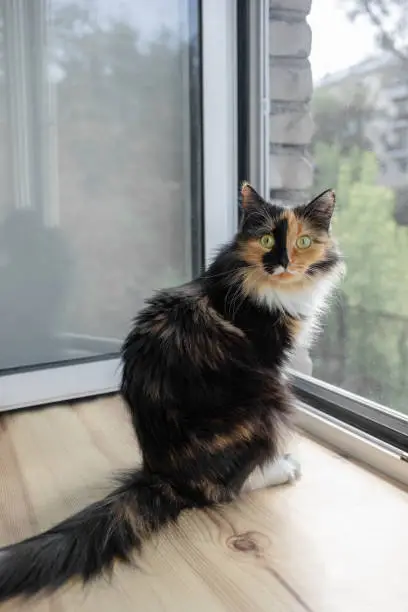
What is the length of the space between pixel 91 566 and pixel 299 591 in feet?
1.03

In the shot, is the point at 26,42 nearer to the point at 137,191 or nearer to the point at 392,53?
the point at 137,191

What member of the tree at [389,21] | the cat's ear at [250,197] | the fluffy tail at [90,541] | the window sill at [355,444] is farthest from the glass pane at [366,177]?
the fluffy tail at [90,541]

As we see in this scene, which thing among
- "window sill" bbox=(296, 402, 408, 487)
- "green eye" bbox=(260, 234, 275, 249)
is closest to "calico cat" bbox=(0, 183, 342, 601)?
"green eye" bbox=(260, 234, 275, 249)

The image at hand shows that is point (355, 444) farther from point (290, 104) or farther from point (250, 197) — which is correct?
point (290, 104)

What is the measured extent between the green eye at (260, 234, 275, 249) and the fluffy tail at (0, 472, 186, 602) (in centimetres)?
50

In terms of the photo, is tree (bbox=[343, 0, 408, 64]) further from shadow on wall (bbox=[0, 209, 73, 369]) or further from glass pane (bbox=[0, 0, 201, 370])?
shadow on wall (bbox=[0, 209, 73, 369])

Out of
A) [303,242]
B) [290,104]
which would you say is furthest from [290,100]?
[303,242]

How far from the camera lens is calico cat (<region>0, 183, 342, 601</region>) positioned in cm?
96

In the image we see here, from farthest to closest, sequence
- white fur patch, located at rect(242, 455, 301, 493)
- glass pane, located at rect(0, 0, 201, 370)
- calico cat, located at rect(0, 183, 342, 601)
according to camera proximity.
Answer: glass pane, located at rect(0, 0, 201, 370)
white fur patch, located at rect(242, 455, 301, 493)
calico cat, located at rect(0, 183, 342, 601)

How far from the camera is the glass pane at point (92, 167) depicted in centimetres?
156

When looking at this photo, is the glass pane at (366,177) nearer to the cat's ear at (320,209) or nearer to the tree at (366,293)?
the tree at (366,293)

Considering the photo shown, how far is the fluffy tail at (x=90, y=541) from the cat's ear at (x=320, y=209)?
592 mm

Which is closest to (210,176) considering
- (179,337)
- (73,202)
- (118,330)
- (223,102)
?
(223,102)

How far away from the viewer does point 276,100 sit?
173 centimetres
